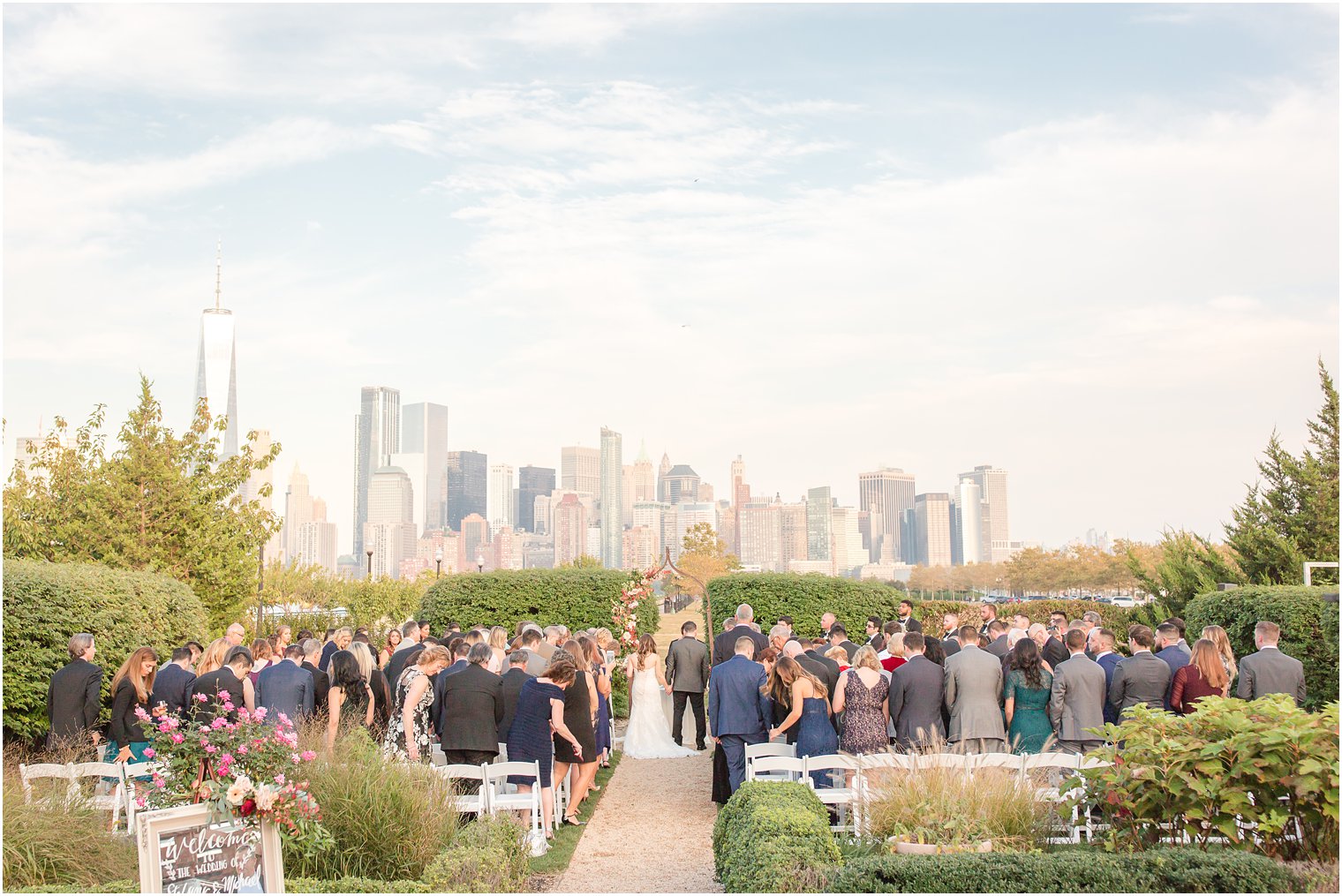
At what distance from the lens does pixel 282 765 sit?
623cm

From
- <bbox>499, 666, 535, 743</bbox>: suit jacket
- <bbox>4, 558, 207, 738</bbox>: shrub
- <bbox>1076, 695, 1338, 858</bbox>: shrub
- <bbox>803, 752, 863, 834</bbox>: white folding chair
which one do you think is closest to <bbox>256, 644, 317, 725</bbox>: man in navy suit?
<bbox>499, 666, 535, 743</bbox>: suit jacket

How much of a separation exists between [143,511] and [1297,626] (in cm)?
1913

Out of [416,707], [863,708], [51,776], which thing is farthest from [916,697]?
[51,776]

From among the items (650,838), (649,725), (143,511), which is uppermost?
(143,511)

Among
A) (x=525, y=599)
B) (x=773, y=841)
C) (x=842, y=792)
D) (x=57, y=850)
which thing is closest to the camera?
(x=773, y=841)

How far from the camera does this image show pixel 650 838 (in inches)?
371

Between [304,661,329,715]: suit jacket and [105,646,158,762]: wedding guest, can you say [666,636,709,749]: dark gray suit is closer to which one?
[304,661,329,715]: suit jacket

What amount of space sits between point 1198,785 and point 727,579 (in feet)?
54.2

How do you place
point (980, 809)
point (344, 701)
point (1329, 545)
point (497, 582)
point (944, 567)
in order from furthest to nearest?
point (944, 567) → point (1329, 545) → point (497, 582) → point (344, 701) → point (980, 809)

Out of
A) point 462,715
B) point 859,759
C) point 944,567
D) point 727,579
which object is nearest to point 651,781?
point 462,715

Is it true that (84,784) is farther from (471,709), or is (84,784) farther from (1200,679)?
(1200,679)

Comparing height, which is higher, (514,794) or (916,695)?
(916,695)

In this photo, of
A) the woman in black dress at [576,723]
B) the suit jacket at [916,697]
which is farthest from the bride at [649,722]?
the suit jacket at [916,697]

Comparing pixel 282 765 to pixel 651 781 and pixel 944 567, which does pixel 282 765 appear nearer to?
pixel 651 781
